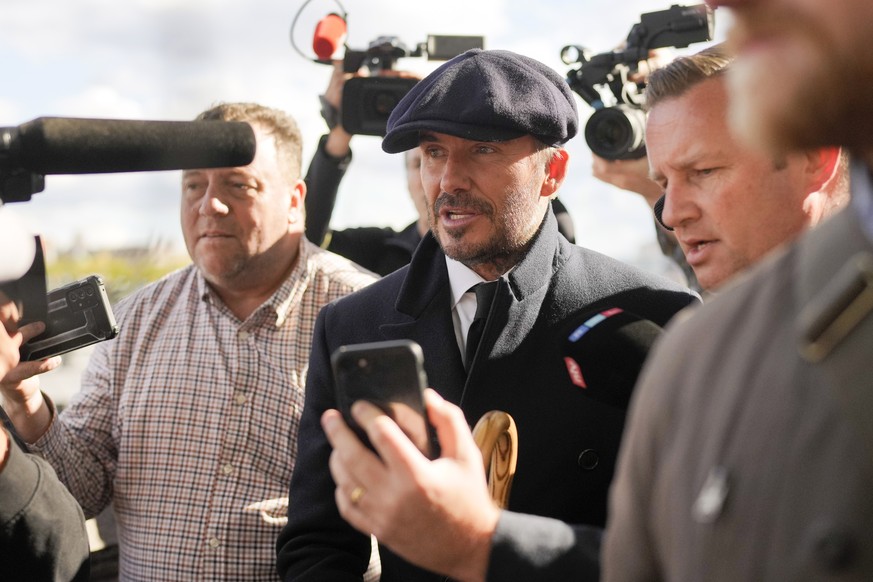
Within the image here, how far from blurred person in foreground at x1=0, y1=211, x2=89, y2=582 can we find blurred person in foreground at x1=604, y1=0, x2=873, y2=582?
111cm

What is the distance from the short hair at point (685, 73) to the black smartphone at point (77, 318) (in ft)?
4.23

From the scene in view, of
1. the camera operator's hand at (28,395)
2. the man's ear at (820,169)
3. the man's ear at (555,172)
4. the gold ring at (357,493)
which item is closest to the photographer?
the gold ring at (357,493)

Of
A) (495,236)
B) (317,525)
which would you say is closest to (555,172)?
(495,236)

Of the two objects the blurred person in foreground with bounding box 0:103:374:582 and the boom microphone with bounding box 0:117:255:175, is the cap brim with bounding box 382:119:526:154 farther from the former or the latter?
the boom microphone with bounding box 0:117:255:175

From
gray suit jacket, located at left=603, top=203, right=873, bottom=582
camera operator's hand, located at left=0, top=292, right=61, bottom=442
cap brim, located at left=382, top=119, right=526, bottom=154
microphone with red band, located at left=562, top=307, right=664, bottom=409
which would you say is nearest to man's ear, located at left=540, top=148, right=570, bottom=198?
cap brim, located at left=382, top=119, right=526, bottom=154

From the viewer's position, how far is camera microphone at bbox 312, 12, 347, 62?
388cm

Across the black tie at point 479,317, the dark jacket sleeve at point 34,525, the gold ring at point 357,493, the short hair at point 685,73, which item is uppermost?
the short hair at point 685,73

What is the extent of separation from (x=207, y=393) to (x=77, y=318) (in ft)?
2.39

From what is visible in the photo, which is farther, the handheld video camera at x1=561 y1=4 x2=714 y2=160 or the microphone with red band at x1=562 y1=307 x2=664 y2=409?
the handheld video camera at x1=561 y1=4 x2=714 y2=160

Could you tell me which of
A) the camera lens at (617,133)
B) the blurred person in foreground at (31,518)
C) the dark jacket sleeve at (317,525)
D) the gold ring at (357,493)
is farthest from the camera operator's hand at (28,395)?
the camera lens at (617,133)

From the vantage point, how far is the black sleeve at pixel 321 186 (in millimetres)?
3814

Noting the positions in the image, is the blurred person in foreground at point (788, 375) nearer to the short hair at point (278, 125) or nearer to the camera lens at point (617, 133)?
the camera lens at point (617, 133)

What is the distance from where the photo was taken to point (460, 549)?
133 centimetres

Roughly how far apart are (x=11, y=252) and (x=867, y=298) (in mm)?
865
